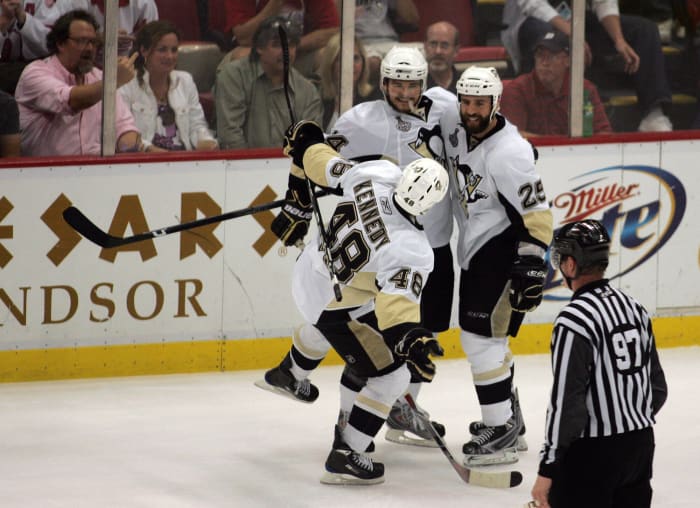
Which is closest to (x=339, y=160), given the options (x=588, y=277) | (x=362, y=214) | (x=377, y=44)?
(x=362, y=214)

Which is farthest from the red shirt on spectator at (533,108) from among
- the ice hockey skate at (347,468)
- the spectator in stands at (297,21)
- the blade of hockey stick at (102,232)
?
the ice hockey skate at (347,468)

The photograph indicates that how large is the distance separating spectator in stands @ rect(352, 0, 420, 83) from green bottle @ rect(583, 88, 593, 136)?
33.8 inches

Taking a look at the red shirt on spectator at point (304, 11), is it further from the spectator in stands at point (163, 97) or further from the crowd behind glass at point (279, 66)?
the spectator in stands at point (163, 97)

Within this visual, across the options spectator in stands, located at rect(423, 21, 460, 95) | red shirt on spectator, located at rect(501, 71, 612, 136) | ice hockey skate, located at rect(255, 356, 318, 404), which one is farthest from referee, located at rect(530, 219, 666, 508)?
red shirt on spectator, located at rect(501, 71, 612, 136)

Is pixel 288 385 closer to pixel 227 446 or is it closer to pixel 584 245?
pixel 227 446

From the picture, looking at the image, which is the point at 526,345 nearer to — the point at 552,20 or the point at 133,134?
the point at 552,20

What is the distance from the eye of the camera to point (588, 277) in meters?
3.05

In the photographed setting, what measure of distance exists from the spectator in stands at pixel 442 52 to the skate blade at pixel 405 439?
1783mm

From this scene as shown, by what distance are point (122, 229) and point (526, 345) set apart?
1.85 metres

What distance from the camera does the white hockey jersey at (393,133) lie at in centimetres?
459

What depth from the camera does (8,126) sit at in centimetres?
537

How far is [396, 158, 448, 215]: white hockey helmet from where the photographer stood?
3965mm

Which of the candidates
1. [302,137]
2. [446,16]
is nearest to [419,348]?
[302,137]

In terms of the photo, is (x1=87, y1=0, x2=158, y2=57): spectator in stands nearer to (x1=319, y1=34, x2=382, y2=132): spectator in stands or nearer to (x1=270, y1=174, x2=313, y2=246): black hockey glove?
(x1=319, y1=34, x2=382, y2=132): spectator in stands
